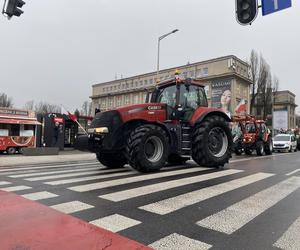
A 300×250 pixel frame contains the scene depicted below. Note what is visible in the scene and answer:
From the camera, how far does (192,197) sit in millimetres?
6301

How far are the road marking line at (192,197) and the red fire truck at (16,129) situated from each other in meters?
20.3

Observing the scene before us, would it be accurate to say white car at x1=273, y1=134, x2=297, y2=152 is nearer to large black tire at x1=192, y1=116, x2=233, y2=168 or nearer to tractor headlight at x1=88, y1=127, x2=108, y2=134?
large black tire at x1=192, y1=116, x2=233, y2=168

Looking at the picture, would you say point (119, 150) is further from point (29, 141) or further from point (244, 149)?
point (29, 141)

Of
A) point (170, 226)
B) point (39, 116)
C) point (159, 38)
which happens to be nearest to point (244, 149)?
point (159, 38)

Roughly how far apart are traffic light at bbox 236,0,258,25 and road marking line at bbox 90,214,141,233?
6498 millimetres

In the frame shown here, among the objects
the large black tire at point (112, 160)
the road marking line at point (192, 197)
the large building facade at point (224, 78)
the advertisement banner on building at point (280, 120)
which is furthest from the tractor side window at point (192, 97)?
the large building facade at point (224, 78)

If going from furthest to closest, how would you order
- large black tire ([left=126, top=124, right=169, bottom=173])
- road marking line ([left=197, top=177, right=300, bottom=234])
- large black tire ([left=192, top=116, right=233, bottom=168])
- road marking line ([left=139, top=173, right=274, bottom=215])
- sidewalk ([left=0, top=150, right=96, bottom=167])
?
sidewalk ([left=0, top=150, right=96, bottom=167]), large black tire ([left=192, top=116, right=233, bottom=168]), large black tire ([left=126, top=124, right=169, bottom=173]), road marking line ([left=139, top=173, right=274, bottom=215]), road marking line ([left=197, top=177, right=300, bottom=234])

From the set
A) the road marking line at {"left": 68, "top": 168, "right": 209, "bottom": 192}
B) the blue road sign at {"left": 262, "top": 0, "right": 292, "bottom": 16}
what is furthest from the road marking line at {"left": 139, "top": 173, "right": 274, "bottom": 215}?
the blue road sign at {"left": 262, "top": 0, "right": 292, "bottom": 16}

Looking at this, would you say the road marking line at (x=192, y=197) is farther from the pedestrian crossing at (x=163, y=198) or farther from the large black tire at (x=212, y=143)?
the large black tire at (x=212, y=143)

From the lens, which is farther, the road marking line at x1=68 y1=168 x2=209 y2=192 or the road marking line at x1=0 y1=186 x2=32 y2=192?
the road marking line at x1=68 y1=168 x2=209 y2=192

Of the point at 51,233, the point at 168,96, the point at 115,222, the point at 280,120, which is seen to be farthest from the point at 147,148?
the point at 280,120

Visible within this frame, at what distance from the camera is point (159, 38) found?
28.3 metres

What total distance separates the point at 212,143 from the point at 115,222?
7029mm

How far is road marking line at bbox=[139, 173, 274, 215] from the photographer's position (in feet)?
17.8
